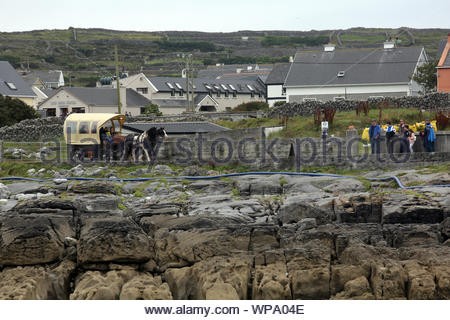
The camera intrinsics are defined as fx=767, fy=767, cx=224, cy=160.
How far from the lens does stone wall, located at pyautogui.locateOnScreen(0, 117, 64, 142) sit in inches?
1565

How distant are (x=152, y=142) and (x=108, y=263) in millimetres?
10254

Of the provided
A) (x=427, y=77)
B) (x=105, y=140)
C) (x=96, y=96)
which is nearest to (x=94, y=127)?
(x=105, y=140)

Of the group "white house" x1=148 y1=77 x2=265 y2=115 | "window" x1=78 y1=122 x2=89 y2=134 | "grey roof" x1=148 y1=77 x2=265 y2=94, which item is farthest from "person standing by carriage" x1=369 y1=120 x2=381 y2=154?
"grey roof" x1=148 y1=77 x2=265 y2=94

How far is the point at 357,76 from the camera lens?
188 ft

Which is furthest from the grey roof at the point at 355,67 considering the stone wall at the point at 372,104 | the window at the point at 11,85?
the window at the point at 11,85

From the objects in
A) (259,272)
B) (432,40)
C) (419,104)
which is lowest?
(259,272)

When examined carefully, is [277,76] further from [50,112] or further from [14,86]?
[14,86]

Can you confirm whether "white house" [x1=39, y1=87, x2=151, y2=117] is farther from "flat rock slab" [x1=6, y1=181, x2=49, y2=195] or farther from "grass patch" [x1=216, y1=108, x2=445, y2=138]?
"flat rock slab" [x1=6, y1=181, x2=49, y2=195]

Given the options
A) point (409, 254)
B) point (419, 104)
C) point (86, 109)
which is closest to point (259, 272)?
point (409, 254)

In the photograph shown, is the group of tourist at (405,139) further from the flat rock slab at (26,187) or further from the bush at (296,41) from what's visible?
the bush at (296,41)

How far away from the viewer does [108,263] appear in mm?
13750

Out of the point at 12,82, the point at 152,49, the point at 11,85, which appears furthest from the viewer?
the point at 152,49

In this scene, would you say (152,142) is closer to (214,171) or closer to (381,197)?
(214,171)

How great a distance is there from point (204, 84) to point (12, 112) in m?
33.2
